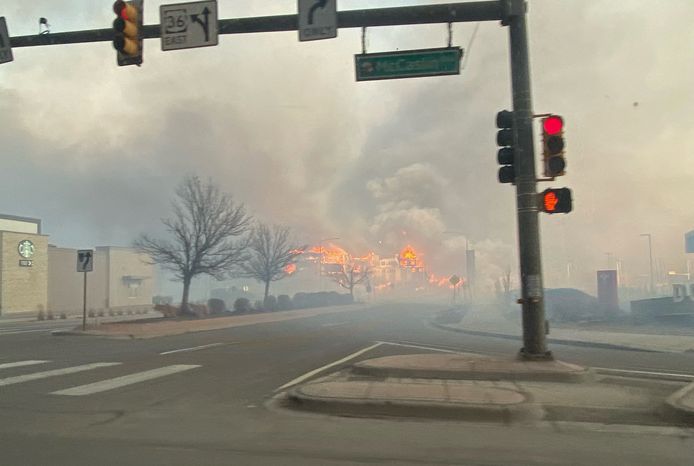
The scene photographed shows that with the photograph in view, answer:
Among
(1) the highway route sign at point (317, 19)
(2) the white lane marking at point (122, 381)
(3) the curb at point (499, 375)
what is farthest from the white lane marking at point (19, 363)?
→ (1) the highway route sign at point (317, 19)

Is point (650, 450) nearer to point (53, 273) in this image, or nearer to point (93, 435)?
point (93, 435)

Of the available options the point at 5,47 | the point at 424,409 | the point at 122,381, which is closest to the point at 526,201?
the point at 424,409

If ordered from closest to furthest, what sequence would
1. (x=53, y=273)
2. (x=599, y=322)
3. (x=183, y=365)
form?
(x=183, y=365) → (x=599, y=322) → (x=53, y=273)

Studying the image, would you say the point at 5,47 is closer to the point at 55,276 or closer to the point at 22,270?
the point at 22,270


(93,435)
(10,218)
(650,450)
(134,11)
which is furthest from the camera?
A: (10,218)

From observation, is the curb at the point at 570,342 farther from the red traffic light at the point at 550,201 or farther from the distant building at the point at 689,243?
the distant building at the point at 689,243

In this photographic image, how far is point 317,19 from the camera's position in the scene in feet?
34.6

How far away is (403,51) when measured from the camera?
1121 centimetres

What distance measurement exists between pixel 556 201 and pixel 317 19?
17.4 ft

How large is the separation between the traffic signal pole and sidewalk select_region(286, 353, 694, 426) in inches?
26.3

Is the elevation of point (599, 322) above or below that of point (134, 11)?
below

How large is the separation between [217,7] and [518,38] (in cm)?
548

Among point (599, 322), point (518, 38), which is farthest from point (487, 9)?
point (599, 322)

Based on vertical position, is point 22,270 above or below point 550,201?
above
